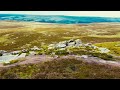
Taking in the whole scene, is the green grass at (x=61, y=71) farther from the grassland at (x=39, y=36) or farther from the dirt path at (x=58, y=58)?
the grassland at (x=39, y=36)

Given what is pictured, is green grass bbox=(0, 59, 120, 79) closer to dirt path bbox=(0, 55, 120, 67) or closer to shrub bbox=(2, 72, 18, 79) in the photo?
shrub bbox=(2, 72, 18, 79)

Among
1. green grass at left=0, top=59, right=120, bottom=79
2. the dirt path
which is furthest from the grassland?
green grass at left=0, top=59, right=120, bottom=79

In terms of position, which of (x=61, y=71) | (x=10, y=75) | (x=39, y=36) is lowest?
(x=39, y=36)

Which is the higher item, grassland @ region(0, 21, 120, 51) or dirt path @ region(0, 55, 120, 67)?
dirt path @ region(0, 55, 120, 67)

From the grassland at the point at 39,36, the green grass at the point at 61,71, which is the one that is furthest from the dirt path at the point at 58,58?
the grassland at the point at 39,36

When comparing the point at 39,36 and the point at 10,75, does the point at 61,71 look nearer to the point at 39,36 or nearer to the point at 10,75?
the point at 10,75

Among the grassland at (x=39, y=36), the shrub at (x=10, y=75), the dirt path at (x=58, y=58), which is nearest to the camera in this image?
the shrub at (x=10, y=75)

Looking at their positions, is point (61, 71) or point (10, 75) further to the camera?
point (61, 71)

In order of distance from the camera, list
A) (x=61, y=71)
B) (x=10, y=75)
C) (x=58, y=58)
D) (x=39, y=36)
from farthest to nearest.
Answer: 1. (x=39, y=36)
2. (x=58, y=58)
3. (x=61, y=71)
4. (x=10, y=75)

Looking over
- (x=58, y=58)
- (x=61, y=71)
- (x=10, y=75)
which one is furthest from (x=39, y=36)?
A: (x=10, y=75)

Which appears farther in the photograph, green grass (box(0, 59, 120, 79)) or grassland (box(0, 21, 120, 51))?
grassland (box(0, 21, 120, 51))
